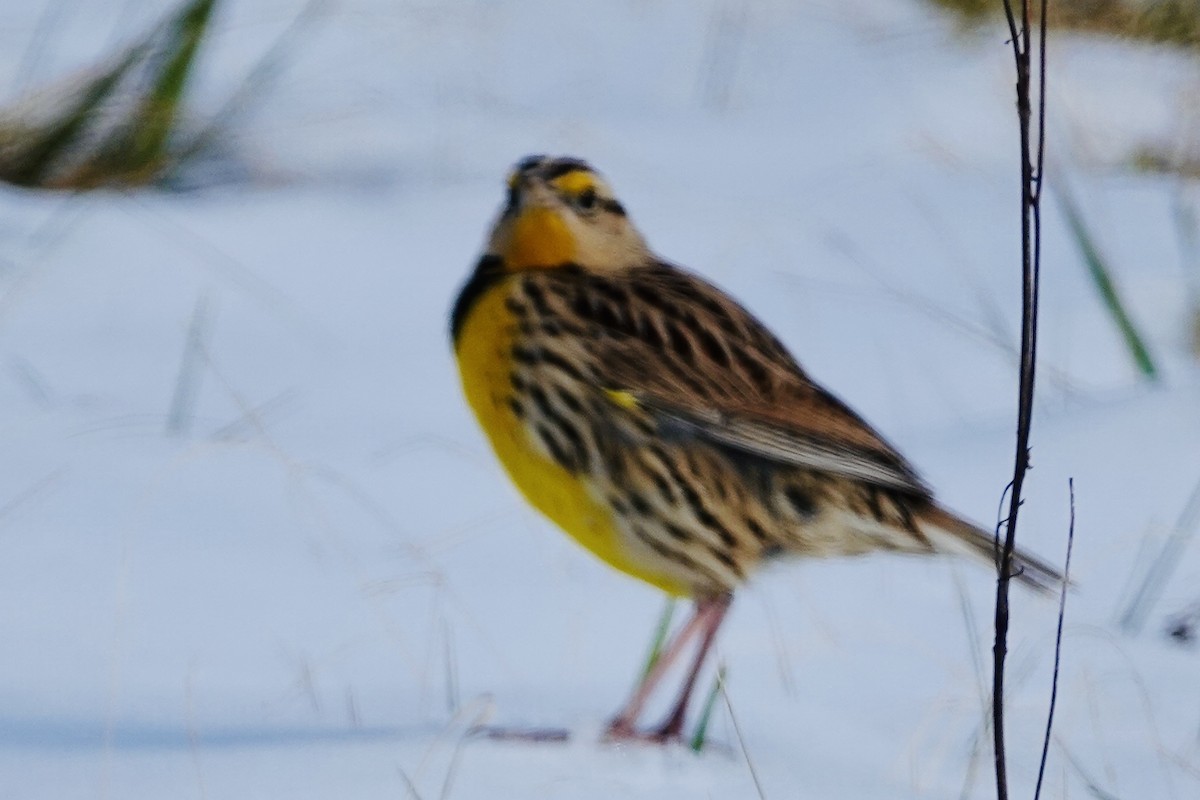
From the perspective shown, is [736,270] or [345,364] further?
[736,270]

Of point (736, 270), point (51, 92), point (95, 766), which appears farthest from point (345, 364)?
point (95, 766)

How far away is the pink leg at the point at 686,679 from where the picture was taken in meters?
3.28

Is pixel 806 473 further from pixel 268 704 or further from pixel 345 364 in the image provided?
pixel 345 364

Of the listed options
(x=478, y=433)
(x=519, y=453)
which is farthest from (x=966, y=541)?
(x=478, y=433)

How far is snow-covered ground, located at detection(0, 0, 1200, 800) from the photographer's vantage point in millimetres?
3395

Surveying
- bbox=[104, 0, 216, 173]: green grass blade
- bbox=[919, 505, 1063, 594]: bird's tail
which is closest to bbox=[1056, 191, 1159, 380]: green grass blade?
bbox=[919, 505, 1063, 594]: bird's tail

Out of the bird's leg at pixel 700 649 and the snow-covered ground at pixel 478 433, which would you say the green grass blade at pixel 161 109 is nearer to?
the snow-covered ground at pixel 478 433

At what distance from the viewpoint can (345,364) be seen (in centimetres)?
619

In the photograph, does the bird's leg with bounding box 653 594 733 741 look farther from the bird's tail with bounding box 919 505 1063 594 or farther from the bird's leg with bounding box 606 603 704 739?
the bird's tail with bounding box 919 505 1063 594

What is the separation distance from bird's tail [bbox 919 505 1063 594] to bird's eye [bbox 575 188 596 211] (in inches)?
30.5

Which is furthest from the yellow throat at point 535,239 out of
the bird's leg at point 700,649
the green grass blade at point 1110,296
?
the green grass blade at point 1110,296

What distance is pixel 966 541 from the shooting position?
3.53 meters

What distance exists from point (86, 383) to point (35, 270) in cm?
64

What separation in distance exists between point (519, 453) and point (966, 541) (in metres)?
0.79
